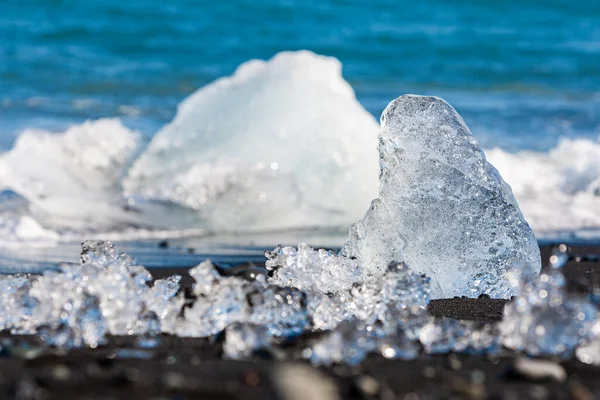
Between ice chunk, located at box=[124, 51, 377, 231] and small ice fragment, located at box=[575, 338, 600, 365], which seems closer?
small ice fragment, located at box=[575, 338, 600, 365]

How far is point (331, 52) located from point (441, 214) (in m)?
10.2

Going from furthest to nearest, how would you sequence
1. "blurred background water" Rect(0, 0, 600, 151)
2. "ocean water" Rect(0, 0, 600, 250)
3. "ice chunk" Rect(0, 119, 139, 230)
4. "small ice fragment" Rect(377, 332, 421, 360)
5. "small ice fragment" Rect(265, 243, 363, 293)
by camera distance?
1. "blurred background water" Rect(0, 0, 600, 151)
2. "ocean water" Rect(0, 0, 600, 250)
3. "ice chunk" Rect(0, 119, 139, 230)
4. "small ice fragment" Rect(265, 243, 363, 293)
5. "small ice fragment" Rect(377, 332, 421, 360)

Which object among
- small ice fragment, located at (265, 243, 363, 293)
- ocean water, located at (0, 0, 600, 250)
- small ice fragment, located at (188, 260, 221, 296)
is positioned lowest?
small ice fragment, located at (188, 260, 221, 296)

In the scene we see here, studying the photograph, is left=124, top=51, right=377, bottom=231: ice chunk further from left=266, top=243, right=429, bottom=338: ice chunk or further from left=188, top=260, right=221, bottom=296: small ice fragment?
left=188, top=260, right=221, bottom=296: small ice fragment

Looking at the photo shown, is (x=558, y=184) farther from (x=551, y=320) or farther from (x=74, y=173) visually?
(x=551, y=320)

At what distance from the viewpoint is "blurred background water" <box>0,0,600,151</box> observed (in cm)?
1015

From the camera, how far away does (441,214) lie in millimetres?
2994

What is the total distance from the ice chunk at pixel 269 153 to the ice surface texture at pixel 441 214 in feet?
7.61

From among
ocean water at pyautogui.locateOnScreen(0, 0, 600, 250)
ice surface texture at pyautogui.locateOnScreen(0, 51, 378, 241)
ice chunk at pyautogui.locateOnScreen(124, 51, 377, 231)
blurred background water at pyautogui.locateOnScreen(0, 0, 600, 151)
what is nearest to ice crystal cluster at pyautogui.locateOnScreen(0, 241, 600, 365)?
ice surface texture at pyautogui.locateOnScreen(0, 51, 378, 241)

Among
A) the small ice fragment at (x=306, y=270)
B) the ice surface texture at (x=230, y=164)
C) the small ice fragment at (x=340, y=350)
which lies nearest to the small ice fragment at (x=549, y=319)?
the small ice fragment at (x=340, y=350)

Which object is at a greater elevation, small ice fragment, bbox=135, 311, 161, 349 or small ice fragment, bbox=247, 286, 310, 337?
small ice fragment, bbox=247, 286, 310, 337

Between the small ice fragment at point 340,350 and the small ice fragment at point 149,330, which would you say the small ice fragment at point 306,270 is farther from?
the small ice fragment at point 340,350

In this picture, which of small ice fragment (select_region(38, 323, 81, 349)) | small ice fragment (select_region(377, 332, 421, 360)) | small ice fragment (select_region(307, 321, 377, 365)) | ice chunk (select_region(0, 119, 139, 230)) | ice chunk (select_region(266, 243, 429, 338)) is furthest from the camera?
ice chunk (select_region(0, 119, 139, 230))

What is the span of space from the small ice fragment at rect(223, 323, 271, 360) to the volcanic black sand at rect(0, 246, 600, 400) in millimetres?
32
